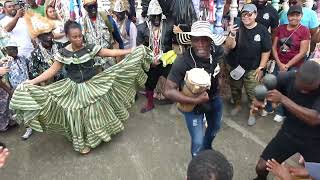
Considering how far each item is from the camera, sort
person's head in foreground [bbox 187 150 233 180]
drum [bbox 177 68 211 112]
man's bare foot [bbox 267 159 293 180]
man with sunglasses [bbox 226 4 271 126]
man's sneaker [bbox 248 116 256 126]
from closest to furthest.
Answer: person's head in foreground [bbox 187 150 233 180], man's bare foot [bbox 267 159 293 180], drum [bbox 177 68 211 112], man with sunglasses [bbox 226 4 271 126], man's sneaker [bbox 248 116 256 126]

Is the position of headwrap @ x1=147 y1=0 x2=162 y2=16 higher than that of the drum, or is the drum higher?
headwrap @ x1=147 y1=0 x2=162 y2=16

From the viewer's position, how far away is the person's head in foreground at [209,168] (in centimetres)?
209

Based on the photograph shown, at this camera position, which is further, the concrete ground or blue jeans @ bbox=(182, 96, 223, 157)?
the concrete ground

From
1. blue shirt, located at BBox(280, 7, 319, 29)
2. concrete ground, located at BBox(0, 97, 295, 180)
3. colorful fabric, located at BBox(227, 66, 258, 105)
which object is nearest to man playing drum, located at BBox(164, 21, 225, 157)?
concrete ground, located at BBox(0, 97, 295, 180)

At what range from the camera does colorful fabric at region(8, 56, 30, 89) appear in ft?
16.7

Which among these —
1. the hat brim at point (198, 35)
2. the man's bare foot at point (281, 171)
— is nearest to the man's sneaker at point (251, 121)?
the hat brim at point (198, 35)

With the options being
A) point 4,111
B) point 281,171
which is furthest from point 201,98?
point 4,111

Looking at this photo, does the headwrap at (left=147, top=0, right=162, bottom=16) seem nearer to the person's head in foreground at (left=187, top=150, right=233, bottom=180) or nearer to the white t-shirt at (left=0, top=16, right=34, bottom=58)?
the white t-shirt at (left=0, top=16, right=34, bottom=58)

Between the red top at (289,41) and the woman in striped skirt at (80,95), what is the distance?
6.19 feet

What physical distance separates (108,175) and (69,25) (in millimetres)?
1856

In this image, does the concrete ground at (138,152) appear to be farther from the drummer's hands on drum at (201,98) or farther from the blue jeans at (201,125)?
the drummer's hands on drum at (201,98)

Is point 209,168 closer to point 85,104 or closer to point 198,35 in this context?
point 198,35

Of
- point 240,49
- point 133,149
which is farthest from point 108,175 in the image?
point 240,49

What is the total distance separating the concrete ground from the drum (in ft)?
4.23
